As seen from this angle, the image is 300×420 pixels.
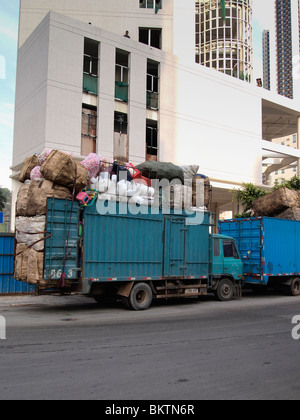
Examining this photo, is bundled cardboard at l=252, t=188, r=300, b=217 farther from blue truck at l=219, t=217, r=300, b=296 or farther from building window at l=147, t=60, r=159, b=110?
building window at l=147, t=60, r=159, b=110

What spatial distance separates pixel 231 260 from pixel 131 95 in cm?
1396

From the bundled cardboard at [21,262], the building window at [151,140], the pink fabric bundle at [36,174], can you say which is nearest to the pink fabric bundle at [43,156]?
the pink fabric bundle at [36,174]

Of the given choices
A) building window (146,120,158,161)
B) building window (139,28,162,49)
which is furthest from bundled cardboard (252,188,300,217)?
building window (139,28,162,49)

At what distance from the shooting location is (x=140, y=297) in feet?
36.5

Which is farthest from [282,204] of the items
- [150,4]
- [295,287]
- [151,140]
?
[150,4]

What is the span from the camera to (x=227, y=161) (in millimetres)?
28359

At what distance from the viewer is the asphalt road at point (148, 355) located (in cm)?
457

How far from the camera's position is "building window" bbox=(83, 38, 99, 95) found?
22.1 metres

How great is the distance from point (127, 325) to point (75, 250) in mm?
2417

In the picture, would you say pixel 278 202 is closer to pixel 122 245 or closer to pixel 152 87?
pixel 122 245

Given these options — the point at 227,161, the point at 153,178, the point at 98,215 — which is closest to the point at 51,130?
the point at 153,178

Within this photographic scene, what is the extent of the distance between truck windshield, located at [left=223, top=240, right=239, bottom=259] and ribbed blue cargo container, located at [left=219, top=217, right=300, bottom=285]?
126 centimetres

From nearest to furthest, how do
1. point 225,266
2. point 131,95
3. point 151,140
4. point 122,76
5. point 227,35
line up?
1. point 225,266
2. point 131,95
3. point 122,76
4. point 151,140
5. point 227,35

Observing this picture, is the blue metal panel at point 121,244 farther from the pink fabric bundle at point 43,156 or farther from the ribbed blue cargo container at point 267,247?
the ribbed blue cargo container at point 267,247
